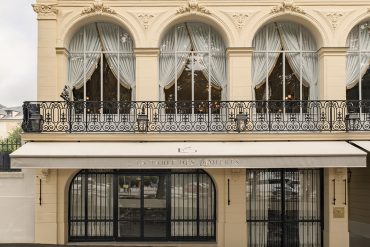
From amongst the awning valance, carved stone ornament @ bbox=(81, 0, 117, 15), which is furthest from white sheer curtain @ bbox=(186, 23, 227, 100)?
the awning valance

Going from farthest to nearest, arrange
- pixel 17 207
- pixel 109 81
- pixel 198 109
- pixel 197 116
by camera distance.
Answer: pixel 109 81, pixel 198 109, pixel 197 116, pixel 17 207

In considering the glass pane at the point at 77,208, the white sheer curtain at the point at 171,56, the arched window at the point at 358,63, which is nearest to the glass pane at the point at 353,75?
the arched window at the point at 358,63

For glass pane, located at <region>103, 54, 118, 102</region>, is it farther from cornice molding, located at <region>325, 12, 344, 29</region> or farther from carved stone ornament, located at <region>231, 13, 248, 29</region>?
cornice molding, located at <region>325, 12, 344, 29</region>

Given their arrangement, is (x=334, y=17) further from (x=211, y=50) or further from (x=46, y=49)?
(x=46, y=49)

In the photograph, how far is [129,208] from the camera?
1112 cm

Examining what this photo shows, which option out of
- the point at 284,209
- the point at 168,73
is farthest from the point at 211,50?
the point at 284,209

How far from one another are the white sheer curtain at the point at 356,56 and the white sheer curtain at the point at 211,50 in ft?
11.9

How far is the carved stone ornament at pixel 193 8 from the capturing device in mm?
10719

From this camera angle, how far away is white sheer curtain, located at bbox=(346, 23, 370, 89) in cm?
1131

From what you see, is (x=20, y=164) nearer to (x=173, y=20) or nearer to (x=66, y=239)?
(x=66, y=239)

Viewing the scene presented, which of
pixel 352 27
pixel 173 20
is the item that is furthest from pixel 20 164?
pixel 352 27

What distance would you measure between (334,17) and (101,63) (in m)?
6.68

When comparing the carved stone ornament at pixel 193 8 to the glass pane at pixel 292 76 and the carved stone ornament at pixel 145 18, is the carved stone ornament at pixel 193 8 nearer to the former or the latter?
the carved stone ornament at pixel 145 18

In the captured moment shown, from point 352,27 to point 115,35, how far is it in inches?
263
